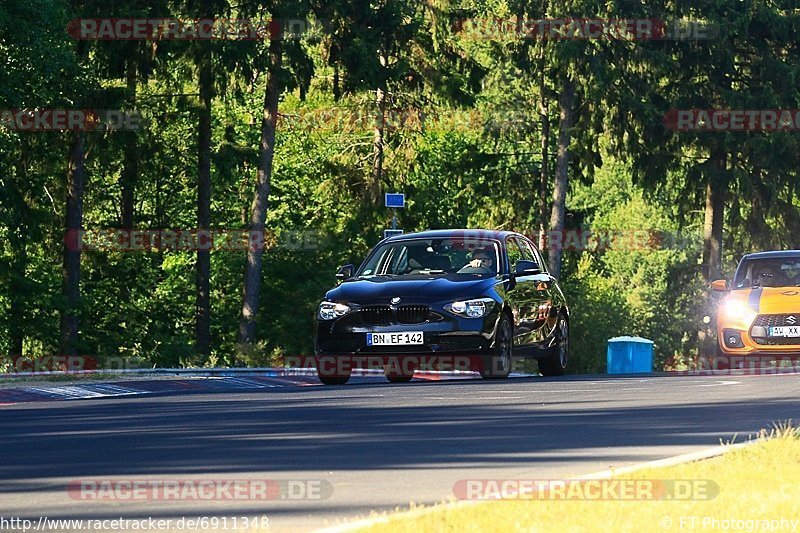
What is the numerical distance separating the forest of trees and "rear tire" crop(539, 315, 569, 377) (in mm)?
15038

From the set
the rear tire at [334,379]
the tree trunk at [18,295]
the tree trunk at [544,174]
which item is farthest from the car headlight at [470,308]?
the tree trunk at [544,174]

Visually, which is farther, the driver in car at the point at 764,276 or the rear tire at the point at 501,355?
the driver in car at the point at 764,276

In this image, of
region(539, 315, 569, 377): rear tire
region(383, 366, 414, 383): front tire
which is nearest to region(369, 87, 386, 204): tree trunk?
region(539, 315, 569, 377): rear tire

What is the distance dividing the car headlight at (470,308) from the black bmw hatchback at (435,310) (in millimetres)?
11

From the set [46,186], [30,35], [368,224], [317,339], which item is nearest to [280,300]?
[368,224]

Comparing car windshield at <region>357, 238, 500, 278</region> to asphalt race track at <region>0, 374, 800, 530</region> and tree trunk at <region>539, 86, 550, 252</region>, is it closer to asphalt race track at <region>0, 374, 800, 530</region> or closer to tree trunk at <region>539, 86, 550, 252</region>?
asphalt race track at <region>0, 374, 800, 530</region>

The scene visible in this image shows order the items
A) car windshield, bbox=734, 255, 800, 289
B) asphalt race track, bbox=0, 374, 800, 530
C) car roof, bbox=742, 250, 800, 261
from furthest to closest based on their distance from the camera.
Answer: car roof, bbox=742, 250, 800, 261 < car windshield, bbox=734, 255, 800, 289 < asphalt race track, bbox=0, 374, 800, 530

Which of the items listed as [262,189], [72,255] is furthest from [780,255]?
[72,255]

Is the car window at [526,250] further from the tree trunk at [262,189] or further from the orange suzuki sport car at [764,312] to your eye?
the tree trunk at [262,189]

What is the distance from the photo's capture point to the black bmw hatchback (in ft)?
67.8

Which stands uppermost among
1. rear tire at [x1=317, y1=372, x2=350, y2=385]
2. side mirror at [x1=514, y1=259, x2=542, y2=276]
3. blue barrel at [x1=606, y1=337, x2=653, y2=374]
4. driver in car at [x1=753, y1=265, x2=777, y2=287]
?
side mirror at [x1=514, y1=259, x2=542, y2=276]

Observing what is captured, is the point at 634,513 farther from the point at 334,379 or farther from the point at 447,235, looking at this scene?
the point at 447,235

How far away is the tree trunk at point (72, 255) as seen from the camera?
43719 millimetres

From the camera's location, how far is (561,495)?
9234 millimetres
